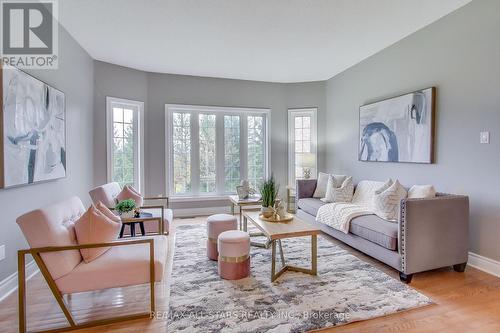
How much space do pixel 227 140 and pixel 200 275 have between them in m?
3.19

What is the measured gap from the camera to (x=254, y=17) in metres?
2.92

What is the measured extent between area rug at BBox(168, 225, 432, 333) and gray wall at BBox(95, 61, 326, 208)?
2.45 m

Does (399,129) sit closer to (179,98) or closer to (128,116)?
(179,98)

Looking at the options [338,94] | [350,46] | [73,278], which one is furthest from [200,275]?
[338,94]

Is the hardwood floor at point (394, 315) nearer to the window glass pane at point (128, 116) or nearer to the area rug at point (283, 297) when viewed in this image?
the area rug at point (283, 297)

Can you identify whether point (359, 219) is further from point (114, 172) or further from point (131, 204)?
point (114, 172)

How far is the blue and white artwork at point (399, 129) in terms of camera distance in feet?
10.4

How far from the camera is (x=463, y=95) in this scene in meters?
2.81

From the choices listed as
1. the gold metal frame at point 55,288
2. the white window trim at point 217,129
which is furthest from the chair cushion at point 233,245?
the white window trim at point 217,129

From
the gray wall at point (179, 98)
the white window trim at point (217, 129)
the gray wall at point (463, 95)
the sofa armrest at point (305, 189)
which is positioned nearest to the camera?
the gray wall at point (463, 95)

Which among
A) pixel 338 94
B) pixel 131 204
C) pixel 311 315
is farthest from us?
pixel 338 94

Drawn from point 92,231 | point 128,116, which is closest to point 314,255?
point 92,231

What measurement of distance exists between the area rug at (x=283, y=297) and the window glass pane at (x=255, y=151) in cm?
263

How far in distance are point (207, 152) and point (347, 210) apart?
299 cm
